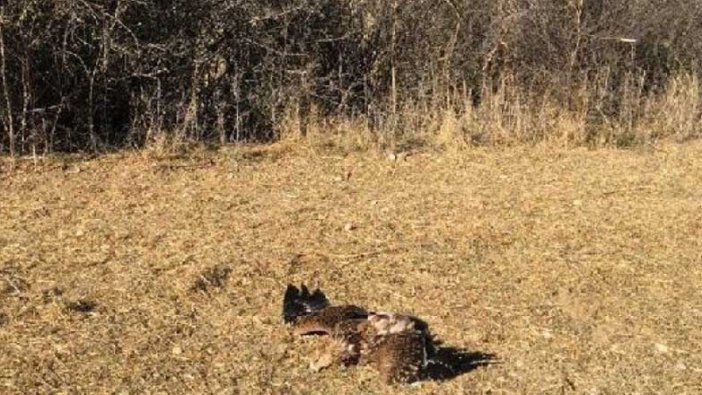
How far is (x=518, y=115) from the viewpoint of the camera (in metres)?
8.59

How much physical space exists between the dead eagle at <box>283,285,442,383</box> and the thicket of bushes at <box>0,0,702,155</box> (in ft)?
11.3

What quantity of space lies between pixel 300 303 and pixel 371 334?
55cm

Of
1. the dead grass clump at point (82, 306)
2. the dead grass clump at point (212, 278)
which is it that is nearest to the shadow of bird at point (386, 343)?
the dead grass clump at point (212, 278)

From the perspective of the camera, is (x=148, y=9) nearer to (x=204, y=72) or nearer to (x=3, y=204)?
(x=204, y=72)

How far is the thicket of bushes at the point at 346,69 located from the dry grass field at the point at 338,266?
0.72m

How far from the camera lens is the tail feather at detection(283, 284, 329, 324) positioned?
185 inches

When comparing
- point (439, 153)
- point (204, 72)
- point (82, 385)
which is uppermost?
point (204, 72)

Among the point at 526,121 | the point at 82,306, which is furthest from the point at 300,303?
the point at 526,121

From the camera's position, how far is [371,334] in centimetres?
434

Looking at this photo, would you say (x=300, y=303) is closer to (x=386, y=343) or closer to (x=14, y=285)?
(x=386, y=343)

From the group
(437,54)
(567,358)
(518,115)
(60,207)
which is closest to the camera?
(567,358)

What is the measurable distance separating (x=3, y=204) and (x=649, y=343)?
3.81 m

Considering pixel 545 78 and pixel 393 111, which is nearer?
pixel 393 111

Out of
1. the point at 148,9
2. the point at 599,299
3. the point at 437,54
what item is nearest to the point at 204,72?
the point at 148,9
